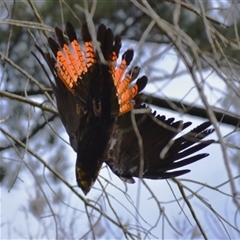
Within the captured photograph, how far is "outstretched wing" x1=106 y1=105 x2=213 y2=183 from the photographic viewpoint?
2477 millimetres

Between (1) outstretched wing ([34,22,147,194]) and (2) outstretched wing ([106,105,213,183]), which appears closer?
(1) outstretched wing ([34,22,147,194])

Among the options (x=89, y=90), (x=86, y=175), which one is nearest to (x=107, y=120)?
(x=89, y=90)

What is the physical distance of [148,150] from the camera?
2.57 metres

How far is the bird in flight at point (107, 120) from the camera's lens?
2291mm

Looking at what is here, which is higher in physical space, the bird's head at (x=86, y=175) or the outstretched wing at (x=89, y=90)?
the outstretched wing at (x=89, y=90)

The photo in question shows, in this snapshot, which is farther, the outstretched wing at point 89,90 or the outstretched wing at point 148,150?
the outstretched wing at point 148,150

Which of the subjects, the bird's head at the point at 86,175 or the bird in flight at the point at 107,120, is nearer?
the bird in flight at the point at 107,120

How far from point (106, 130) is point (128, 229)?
0.41 m

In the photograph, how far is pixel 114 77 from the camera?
228cm

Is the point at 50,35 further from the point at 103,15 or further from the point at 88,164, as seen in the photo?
the point at 103,15

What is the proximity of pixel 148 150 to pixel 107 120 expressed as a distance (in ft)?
0.78

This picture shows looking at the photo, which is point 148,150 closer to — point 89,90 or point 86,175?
point 86,175

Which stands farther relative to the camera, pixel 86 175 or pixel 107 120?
pixel 86 175

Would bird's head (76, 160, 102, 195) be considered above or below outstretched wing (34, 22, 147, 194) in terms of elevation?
below
